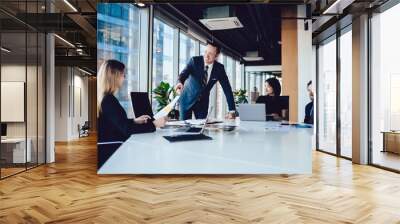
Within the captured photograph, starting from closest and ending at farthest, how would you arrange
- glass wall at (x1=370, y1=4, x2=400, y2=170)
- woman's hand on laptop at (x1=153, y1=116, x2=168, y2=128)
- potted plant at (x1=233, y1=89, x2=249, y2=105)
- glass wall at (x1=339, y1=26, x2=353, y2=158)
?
woman's hand on laptop at (x1=153, y1=116, x2=168, y2=128)
potted plant at (x1=233, y1=89, x2=249, y2=105)
glass wall at (x1=370, y1=4, x2=400, y2=170)
glass wall at (x1=339, y1=26, x2=353, y2=158)

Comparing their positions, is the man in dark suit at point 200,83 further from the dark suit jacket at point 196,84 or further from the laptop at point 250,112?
the laptop at point 250,112

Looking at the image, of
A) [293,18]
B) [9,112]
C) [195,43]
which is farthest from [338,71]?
[9,112]

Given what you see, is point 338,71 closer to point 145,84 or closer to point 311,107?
point 311,107

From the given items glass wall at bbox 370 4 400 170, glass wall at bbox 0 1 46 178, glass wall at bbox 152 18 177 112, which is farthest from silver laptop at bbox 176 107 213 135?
glass wall at bbox 370 4 400 170

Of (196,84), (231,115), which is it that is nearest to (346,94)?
(231,115)

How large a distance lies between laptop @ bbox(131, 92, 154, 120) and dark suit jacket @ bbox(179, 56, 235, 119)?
0.54 meters

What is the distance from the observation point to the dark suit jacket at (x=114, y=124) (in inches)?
226

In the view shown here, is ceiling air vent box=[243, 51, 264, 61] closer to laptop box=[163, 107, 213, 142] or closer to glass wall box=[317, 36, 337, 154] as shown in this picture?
laptop box=[163, 107, 213, 142]

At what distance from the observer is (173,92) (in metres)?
5.92

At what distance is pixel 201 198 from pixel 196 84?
2.11 metres

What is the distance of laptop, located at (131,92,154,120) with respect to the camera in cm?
575

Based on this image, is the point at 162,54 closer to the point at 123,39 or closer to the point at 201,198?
the point at 123,39

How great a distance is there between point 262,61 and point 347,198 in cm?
279

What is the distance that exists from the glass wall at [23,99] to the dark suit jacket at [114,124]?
2.23 meters
